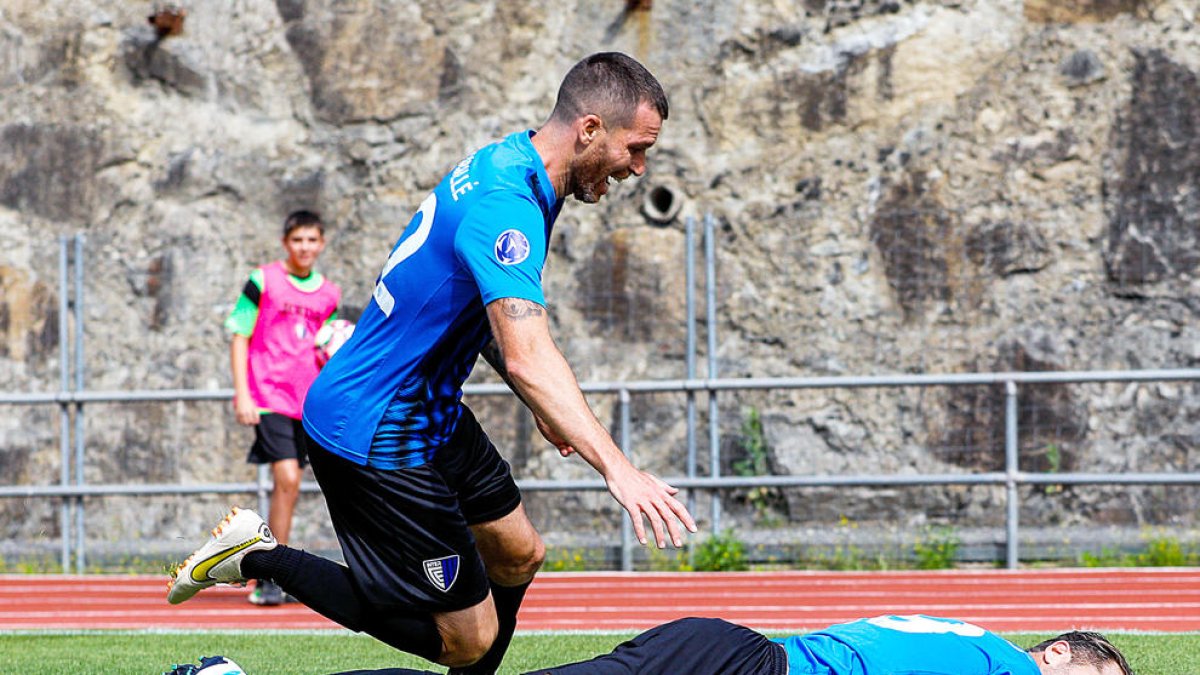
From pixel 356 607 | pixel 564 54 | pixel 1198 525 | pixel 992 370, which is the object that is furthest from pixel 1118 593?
pixel 564 54

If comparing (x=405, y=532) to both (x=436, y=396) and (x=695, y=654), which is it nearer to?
(x=436, y=396)

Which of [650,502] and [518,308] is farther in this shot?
[518,308]

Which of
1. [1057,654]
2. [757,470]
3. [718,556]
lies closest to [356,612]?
[1057,654]

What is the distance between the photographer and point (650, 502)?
3.55 meters

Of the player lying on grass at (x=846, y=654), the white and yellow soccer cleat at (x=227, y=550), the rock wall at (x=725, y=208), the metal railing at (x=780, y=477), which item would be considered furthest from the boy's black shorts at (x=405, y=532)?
the rock wall at (x=725, y=208)

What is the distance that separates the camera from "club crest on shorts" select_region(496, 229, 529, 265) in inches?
151

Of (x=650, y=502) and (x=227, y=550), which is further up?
(x=650, y=502)

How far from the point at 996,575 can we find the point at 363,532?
20.0ft

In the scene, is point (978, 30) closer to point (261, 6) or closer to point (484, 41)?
point (484, 41)

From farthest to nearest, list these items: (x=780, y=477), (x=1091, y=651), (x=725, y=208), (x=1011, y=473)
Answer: (x=725, y=208) < (x=780, y=477) < (x=1011, y=473) < (x=1091, y=651)

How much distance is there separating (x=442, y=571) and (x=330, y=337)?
4238 mm

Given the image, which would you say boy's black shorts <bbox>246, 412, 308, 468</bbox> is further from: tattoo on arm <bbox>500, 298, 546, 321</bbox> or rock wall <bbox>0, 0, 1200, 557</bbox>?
tattoo on arm <bbox>500, 298, 546, 321</bbox>

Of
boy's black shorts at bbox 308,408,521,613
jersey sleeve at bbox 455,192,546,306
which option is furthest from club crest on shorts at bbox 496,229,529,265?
boy's black shorts at bbox 308,408,521,613

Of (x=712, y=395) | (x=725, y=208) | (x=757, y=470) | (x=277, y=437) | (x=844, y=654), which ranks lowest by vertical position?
(x=757, y=470)
